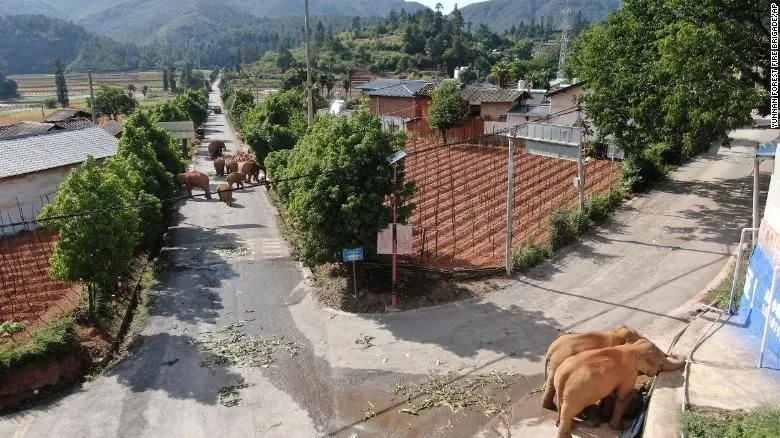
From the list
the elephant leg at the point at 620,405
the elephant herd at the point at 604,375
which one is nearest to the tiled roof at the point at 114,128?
the elephant herd at the point at 604,375

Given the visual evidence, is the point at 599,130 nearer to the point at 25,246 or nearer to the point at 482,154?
the point at 482,154

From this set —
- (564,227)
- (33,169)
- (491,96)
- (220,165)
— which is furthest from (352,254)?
(491,96)

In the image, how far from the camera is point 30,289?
18.7m

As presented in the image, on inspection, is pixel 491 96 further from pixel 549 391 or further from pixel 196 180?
pixel 549 391

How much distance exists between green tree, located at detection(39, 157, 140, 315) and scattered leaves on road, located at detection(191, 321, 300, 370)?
3.14 m

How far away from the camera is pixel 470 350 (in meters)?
14.4

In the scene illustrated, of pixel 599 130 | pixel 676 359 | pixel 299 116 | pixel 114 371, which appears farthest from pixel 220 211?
pixel 676 359

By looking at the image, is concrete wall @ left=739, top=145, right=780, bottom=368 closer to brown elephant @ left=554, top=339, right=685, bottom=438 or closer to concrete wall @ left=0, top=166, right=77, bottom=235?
brown elephant @ left=554, top=339, right=685, bottom=438

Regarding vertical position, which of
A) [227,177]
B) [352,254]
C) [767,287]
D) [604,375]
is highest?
[767,287]

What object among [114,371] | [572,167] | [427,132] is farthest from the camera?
[427,132]

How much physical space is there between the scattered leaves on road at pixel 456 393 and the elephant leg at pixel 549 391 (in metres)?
0.90

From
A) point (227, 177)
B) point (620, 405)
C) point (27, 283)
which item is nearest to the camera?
point (620, 405)

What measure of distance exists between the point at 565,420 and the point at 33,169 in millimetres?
24663

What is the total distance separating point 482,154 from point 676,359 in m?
23.4
